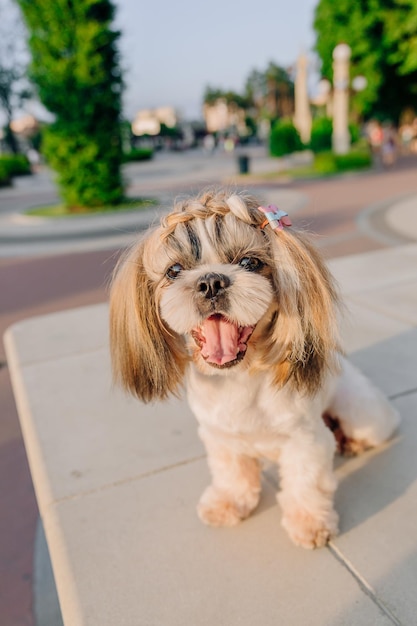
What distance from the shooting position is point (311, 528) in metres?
2.14

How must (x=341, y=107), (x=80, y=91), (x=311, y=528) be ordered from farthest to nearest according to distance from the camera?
1. (x=341, y=107)
2. (x=80, y=91)
3. (x=311, y=528)

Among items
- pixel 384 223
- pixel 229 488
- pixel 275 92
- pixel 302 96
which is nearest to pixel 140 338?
pixel 229 488

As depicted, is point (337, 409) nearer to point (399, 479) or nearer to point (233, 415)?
point (399, 479)

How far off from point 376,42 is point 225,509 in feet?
97.5

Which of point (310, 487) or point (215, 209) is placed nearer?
point (215, 209)

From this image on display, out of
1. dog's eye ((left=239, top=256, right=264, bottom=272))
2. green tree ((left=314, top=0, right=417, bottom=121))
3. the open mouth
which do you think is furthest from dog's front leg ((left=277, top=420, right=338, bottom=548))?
green tree ((left=314, top=0, right=417, bottom=121))

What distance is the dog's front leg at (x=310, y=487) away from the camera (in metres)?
2.09

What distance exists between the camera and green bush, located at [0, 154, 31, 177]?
3247cm

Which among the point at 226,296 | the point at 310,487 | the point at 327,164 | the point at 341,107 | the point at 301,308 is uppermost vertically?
the point at 341,107

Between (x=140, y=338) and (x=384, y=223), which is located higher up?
(x=140, y=338)

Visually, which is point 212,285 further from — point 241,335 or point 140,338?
point 140,338

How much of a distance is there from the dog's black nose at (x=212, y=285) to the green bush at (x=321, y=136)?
26419 mm

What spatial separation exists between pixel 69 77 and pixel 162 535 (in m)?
12.4

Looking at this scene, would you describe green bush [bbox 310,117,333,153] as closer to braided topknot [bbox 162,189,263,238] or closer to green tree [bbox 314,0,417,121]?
green tree [bbox 314,0,417,121]
